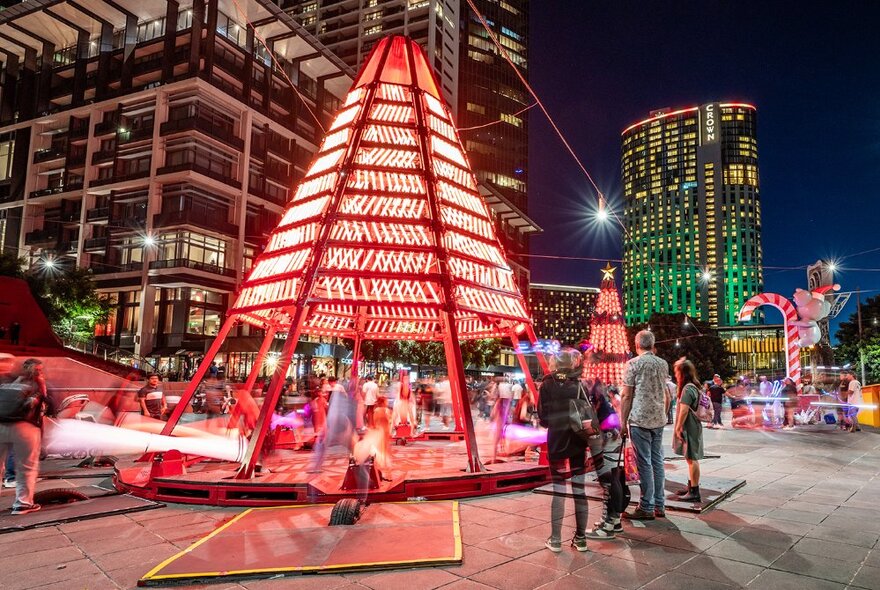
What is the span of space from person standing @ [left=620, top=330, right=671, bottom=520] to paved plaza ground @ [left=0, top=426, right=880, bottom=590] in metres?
0.29

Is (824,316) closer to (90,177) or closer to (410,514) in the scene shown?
(410,514)

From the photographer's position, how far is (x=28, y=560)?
5.51m

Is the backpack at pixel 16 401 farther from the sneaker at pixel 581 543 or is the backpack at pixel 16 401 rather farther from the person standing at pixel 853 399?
the person standing at pixel 853 399

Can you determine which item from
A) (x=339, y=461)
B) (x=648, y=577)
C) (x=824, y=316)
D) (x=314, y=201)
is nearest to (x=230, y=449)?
(x=339, y=461)

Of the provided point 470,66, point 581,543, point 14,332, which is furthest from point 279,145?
point 581,543

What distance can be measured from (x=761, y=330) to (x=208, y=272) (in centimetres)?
12673

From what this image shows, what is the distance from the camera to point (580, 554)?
557cm

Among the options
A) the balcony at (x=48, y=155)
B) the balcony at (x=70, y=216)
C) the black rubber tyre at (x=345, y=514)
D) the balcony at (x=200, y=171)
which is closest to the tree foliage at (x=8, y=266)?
the balcony at (x=200, y=171)

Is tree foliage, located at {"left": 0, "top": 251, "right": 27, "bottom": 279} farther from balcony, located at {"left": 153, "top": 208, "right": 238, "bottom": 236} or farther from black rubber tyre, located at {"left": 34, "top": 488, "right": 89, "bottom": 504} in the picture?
black rubber tyre, located at {"left": 34, "top": 488, "right": 89, "bottom": 504}

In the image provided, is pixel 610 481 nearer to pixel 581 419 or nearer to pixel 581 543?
pixel 581 543

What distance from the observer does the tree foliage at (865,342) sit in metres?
39.3

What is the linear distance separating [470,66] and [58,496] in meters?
94.3

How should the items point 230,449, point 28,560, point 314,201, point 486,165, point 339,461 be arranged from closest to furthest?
point 28,560 < point 314,201 < point 339,461 < point 230,449 < point 486,165

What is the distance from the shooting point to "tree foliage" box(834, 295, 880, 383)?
3934cm
